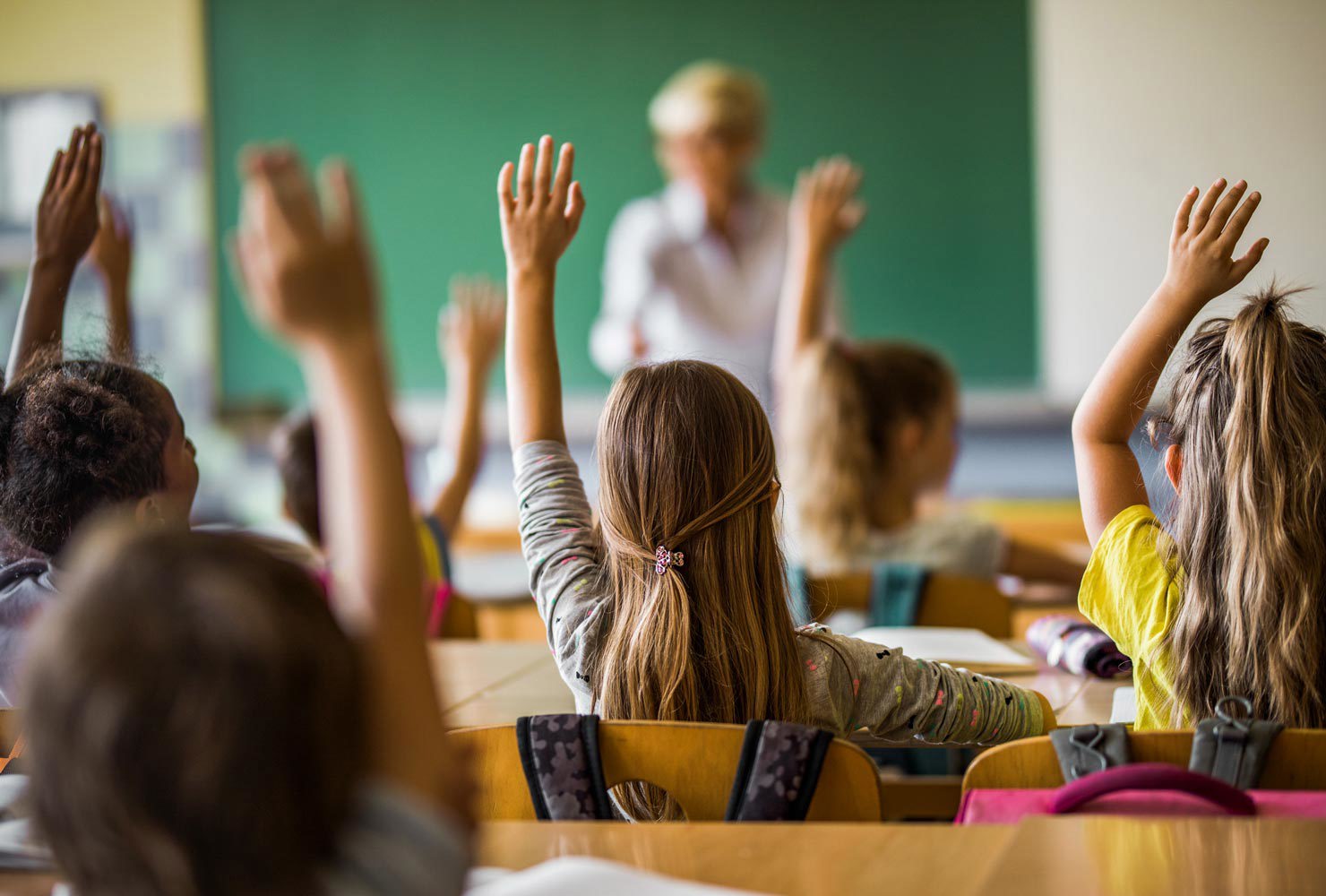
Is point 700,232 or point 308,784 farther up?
point 700,232

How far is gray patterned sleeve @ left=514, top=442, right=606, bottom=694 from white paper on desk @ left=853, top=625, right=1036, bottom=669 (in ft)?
1.42

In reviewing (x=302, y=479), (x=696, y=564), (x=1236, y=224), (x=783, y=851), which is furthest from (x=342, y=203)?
(x=302, y=479)

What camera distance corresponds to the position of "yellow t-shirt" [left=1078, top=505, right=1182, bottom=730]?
136 cm

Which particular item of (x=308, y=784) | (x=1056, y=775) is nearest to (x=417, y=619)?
(x=308, y=784)

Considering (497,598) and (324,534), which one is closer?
(324,534)

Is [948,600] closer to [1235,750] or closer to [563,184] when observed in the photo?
[563,184]

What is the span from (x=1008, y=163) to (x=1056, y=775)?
423 cm

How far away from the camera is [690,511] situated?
131cm

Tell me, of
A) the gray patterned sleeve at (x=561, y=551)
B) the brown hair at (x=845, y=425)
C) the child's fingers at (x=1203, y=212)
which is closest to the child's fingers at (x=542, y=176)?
the gray patterned sleeve at (x=561, y=551)

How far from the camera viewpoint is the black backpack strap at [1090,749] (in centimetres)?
100

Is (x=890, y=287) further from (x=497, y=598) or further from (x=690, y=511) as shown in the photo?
(x=690, y=511)

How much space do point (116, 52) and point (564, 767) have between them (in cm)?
537

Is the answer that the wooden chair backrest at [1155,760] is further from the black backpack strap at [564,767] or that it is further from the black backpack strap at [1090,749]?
the black backpack strap at [564,767]

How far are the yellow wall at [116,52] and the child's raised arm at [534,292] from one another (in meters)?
4.44
